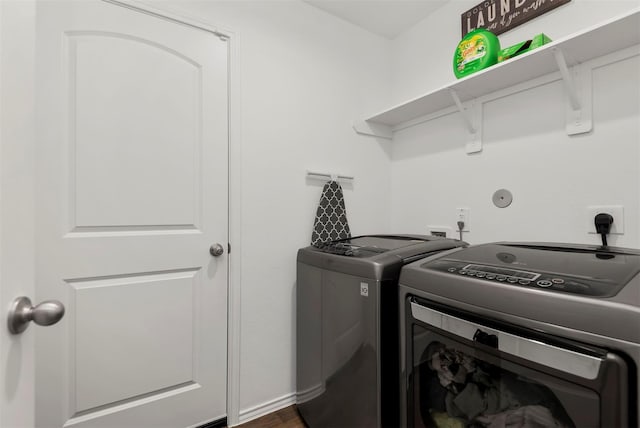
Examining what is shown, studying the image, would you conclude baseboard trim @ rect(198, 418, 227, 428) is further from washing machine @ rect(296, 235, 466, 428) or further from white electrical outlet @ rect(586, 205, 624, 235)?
white electrical outlet @ rect(586, 205, 624, 235)

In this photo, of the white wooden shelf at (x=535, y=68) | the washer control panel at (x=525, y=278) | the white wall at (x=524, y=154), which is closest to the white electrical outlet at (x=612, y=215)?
the white wall at (x=524, y=154)

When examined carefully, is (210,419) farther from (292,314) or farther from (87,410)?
(292,314)

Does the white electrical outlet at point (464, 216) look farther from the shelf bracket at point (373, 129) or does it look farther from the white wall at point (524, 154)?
the shelf bracket at point (373, 129)

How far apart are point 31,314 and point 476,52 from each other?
1.81 m

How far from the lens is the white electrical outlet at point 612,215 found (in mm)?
1127

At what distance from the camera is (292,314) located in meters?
1.69

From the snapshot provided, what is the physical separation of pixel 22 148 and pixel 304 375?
4.73 feet

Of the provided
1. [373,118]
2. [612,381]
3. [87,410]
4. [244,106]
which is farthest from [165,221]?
[612,381]

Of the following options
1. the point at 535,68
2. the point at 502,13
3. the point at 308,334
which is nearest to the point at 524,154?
the point at 535,68

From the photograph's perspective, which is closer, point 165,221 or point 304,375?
point 165,221

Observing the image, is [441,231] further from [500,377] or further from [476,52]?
[500,377]

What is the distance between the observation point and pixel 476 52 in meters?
1.39

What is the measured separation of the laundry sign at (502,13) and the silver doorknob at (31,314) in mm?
2036

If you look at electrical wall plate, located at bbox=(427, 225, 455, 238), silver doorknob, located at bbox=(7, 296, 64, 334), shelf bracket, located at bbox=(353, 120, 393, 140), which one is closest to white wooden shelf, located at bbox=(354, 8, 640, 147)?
shelf bracket, located at bbox=(353, 120, 393, 140)
